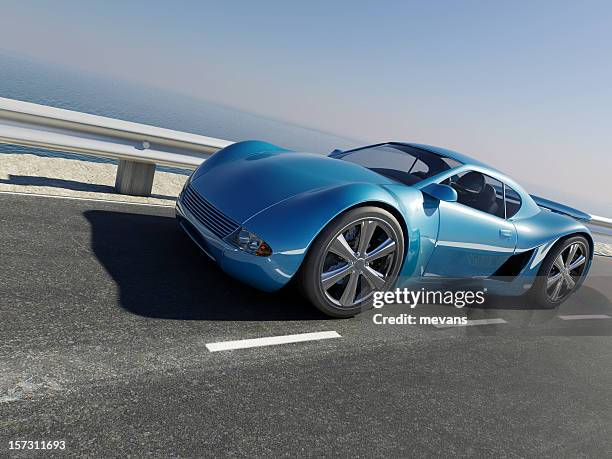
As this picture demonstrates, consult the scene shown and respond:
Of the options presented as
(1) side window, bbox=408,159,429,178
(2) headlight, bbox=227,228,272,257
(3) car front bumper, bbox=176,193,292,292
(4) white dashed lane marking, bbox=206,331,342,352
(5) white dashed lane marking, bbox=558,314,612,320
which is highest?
(1) side window, bbox=408,159,429,178

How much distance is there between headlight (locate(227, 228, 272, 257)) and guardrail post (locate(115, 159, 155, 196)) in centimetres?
320

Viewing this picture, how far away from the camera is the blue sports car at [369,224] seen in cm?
346

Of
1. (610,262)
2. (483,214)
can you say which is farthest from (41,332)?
(610,262)

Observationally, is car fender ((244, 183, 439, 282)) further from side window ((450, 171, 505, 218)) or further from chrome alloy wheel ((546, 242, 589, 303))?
chrome alloy wheel ((546, 242, 589, 303))

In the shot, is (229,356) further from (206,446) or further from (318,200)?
(318,200)

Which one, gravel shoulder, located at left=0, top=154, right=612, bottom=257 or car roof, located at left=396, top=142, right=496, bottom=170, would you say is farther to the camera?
gravel shoulder, located at left=0, top=154, right=612, bottom=257

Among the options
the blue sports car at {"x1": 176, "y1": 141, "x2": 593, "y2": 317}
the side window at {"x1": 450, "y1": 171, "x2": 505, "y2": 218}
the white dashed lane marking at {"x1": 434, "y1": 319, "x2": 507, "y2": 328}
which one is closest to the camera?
the blue sports car at {"x1": 176, "y1": 141, "x2": 593, "y2": 317}

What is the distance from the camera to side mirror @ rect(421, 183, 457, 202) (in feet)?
13.1

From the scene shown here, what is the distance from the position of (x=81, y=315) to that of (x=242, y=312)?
1.02m

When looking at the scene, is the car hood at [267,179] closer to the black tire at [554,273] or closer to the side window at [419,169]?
the side window at [419,169]

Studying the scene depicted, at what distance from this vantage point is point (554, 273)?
5156 mm

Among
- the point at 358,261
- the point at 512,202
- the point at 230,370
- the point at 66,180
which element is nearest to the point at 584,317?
the point at 512,202

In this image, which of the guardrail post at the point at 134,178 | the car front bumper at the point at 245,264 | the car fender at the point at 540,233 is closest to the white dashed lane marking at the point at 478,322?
the car fender at the point at 540,233

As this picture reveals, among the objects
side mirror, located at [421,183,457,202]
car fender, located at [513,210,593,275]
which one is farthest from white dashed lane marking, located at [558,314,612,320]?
side mirror, located at [421,183,457,202]
